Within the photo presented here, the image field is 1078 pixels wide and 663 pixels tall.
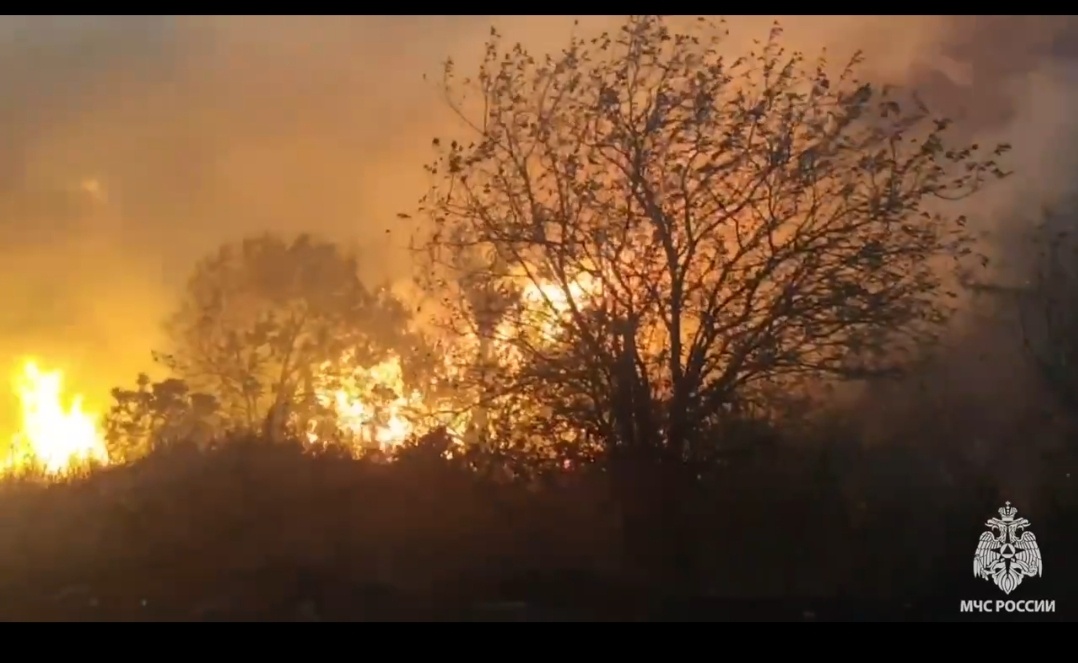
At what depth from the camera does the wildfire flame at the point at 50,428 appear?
15.0 ft

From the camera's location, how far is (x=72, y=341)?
458cm

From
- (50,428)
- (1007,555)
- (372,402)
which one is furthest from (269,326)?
(1007,555)

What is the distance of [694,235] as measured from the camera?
4.71 metres

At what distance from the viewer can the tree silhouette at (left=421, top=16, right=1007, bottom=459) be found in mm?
4645

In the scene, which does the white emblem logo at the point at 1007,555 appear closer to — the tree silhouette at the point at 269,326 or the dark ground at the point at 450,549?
the dark ground at the point at 450,549

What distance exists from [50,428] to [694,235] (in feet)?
9.57

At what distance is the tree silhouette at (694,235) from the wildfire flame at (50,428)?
165 centimetres

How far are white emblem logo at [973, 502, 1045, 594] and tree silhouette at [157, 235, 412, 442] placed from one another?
268cm

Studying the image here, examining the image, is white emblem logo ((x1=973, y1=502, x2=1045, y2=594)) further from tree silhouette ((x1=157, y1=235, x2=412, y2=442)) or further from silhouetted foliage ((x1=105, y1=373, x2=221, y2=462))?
silhouetted foliage ((x1=105, y1=373, x2=221, y2=462))

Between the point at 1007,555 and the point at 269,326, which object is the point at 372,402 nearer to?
the point at 269,326

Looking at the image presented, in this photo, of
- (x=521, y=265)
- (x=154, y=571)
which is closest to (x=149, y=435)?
(x=154, y=571)

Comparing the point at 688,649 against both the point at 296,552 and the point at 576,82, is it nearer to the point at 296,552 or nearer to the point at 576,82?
the point at 296,552

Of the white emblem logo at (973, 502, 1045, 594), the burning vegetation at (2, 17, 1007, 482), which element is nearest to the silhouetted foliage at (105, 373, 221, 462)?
the burning vegetation at (2, 17, 1007, 482)

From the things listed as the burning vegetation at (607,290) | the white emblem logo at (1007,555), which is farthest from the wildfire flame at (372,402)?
the white emblem logo at (1007,555)
